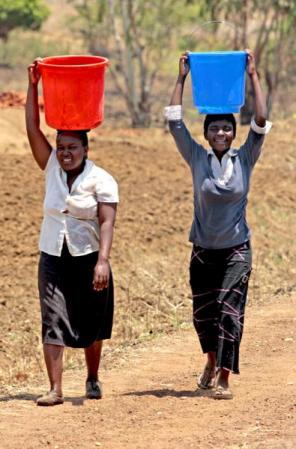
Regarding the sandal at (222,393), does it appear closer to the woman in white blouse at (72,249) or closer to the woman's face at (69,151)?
the woman in white blouse at (72,249)

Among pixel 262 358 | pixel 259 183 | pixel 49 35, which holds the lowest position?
pixel 49 35

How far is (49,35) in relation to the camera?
174ft

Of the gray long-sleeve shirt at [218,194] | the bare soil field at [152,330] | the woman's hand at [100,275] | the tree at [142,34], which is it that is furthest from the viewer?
the tree at [142,34]

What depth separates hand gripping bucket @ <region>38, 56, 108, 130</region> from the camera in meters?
6.24

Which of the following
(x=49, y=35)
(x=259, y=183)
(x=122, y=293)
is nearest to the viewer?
(x=122, y=293)

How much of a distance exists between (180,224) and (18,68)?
29.5 meters

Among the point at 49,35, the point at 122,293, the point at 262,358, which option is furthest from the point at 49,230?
the point at 49,35

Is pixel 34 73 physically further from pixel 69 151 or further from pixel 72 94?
pixel 69 151

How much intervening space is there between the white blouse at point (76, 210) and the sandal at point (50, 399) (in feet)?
2.44

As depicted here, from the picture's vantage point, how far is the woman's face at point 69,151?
6277 mm

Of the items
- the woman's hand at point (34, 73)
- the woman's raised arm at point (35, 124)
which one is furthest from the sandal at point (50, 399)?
the woman's hand at point (34, 73)

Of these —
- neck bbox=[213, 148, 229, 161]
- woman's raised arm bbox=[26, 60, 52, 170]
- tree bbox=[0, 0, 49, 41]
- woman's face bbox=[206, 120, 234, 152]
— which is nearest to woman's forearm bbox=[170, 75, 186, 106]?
woman's face bbox=[206, 120, 234, 152]

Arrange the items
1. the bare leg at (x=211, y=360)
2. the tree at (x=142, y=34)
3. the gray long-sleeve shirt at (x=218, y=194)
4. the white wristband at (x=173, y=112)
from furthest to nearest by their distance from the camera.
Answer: the tree at (x=142, y=34), the bare leg at (x=211, y=360), the white wristband at (x=173, y=112), the gray long-sleeve shirt at (x=218, y=194)

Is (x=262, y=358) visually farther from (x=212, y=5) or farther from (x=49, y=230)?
(x=212, y=5)
